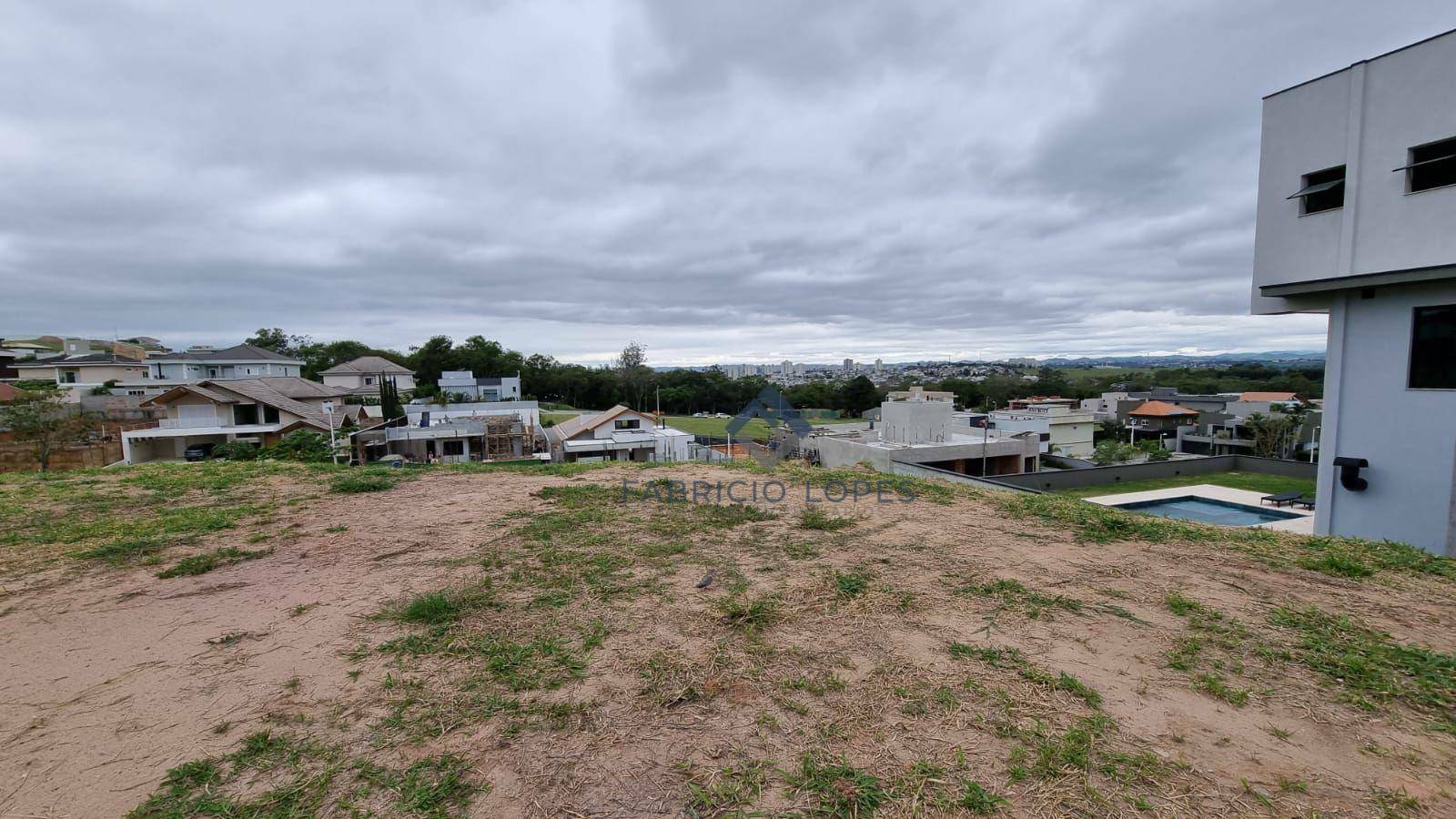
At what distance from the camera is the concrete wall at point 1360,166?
17.5 ft

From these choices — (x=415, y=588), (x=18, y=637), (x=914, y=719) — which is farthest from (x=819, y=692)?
(x=18, y=637)

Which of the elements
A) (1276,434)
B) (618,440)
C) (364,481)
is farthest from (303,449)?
(1276,434)

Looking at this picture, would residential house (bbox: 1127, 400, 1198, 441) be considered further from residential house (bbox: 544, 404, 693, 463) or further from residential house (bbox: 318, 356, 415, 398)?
residential house (bbox: 318, 356, 415, 398)

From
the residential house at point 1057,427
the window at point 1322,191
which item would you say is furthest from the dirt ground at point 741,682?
the residential house at point 1057,427

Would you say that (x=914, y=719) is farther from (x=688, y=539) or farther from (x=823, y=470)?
(x=823, y=470)

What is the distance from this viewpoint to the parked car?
15875 mm

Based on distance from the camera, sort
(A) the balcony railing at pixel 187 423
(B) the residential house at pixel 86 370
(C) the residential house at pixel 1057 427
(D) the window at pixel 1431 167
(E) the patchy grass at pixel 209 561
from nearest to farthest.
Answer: (E) the patchy grass at pixel 209 561 < (D) the window at pixel 1431 167 < (A) the balcony railing at pixel 187 423 < (C) the residential house at pixel 1057 427 < (B) the residential house at pixel 86 370

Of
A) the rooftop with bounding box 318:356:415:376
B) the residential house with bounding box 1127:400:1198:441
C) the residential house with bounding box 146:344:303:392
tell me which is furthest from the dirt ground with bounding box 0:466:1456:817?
the residential house with bounding box 1127:400:1198:441

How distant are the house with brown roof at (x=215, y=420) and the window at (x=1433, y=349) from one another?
24.0m

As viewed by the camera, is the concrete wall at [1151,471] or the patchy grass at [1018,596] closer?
the patchy grass at [1018,596]

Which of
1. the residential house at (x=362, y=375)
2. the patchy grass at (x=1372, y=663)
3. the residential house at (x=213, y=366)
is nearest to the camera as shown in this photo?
the patchy grass at (x=1372, y=663)

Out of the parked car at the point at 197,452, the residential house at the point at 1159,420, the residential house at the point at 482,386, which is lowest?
the residential house at the point at 1159,420

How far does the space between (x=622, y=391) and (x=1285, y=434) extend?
40.5 m

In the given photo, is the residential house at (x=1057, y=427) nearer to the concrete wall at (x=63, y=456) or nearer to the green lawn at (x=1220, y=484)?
the green lawn at (x=1220, y=484)
